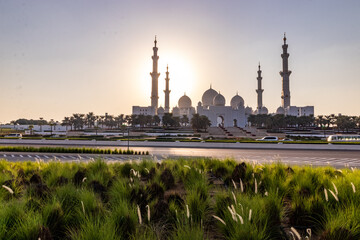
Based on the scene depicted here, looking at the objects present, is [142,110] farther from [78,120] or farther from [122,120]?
[78,120]

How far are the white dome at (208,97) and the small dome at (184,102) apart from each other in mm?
13601

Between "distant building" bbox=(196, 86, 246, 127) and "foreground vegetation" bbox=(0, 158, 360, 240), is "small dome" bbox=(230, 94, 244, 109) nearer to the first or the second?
"distant building" bbox=(196, 86, 246, 127)

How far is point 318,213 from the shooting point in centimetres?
466

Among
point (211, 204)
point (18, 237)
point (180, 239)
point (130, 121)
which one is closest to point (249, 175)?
point (211, 204)

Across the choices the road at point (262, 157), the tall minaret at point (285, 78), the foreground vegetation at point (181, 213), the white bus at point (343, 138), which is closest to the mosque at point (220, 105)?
the tall minaret at point (285, 78)

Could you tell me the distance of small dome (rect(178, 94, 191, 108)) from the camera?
116375 mm

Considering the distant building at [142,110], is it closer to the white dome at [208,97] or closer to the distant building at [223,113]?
the white dome at [208,97]

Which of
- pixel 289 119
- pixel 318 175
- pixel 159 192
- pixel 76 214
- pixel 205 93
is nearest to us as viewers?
pixel 76 214

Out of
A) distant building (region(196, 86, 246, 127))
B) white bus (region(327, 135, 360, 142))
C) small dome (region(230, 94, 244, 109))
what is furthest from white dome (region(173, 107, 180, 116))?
white bus (region(327, 135, 360, 142))

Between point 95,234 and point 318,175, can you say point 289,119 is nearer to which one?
point 318,175

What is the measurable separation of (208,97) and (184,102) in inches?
653

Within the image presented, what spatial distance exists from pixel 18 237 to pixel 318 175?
729cm

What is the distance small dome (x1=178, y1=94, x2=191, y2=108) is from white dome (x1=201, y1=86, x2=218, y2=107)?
1360 centimetres

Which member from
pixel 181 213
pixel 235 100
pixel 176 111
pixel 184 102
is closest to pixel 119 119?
pixel 176 111
